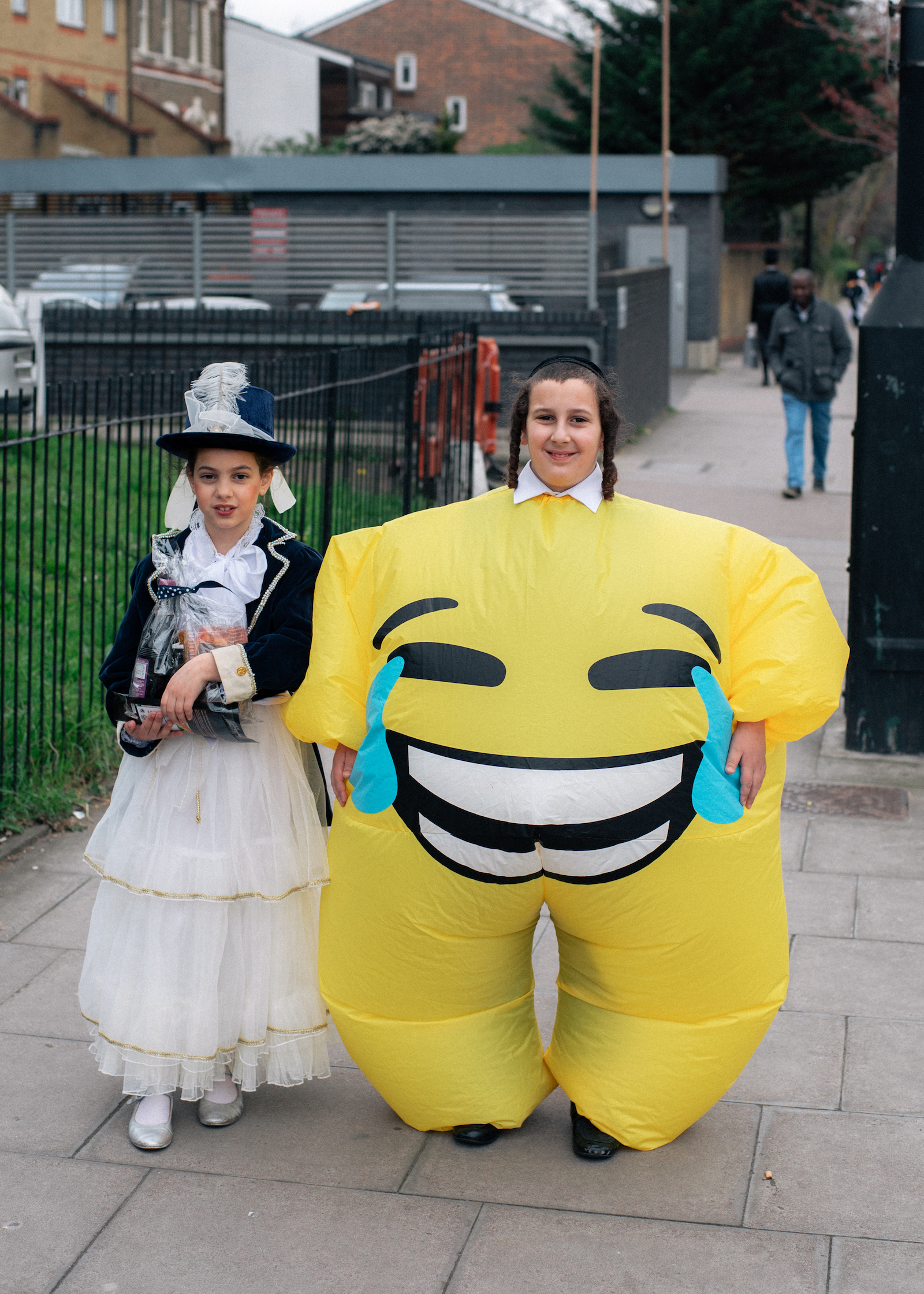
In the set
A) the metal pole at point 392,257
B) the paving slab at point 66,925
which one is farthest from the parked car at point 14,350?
the metal pole at point 392,257

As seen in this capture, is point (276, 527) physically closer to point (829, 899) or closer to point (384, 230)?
point (829, 899)

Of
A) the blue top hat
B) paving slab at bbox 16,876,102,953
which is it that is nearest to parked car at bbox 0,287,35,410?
paving slab at bbox 16,876,102,953

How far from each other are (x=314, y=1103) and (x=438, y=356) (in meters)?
7.56

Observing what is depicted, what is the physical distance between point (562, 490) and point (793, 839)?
2.90 metres

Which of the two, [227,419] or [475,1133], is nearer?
[227,419]

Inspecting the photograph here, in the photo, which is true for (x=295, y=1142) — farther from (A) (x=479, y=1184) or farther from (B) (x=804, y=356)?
(B) (x=804, y=356)

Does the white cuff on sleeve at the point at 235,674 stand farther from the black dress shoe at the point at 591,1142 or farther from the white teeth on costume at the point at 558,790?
the black dress shoe at the point at 591,1142

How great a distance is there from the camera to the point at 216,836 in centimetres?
335

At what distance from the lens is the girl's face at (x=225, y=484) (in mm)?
3363

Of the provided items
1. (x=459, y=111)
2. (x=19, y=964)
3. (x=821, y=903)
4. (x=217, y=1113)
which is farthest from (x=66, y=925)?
(x=459, y=111)

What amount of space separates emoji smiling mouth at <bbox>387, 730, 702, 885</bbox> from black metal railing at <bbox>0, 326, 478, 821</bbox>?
2.23 metres

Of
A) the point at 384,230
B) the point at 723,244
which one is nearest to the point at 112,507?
the point at 384,230

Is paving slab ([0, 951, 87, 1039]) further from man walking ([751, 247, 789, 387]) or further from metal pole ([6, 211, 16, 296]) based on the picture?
man walking ([751, 247, 789, 387])

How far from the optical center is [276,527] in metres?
3.52
